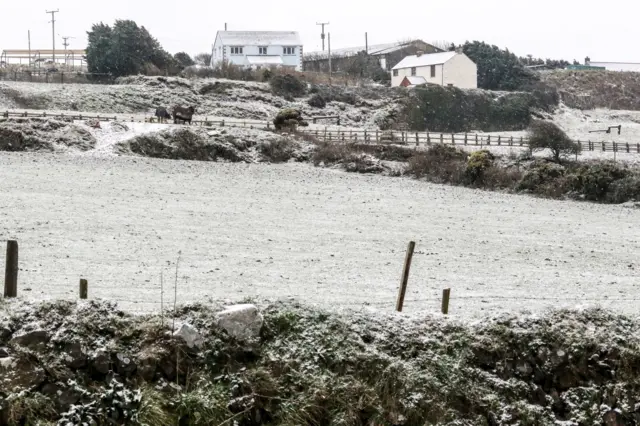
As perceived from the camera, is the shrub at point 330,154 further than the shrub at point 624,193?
Yes

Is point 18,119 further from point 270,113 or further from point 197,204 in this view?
point 270,113

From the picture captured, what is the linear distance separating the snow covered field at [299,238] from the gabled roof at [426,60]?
4996 centimetres

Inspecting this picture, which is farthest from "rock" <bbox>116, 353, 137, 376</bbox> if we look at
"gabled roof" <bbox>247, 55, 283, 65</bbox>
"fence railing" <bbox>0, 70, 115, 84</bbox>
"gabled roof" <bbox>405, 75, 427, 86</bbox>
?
"gabled roof" <bbox>247, 55, 283, 65</bbox>

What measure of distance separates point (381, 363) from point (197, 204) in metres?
21.0

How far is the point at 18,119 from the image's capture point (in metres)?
48.4

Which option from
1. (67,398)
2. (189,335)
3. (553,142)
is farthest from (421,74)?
(67,398)

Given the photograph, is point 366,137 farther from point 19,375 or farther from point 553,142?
point 19,375

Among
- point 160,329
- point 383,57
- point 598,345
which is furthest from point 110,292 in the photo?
point 383,57

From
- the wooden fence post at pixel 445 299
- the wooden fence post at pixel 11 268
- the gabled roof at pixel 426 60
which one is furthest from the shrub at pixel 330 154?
the gabled roof at pixel 426 60

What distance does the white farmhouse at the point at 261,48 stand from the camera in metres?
98.0

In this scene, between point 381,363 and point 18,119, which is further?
point 18,119

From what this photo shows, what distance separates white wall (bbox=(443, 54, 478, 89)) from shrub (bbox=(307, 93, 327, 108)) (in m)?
19.1

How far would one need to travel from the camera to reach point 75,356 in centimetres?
1148

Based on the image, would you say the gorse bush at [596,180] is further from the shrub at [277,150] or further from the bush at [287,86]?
the bush at [287,86]
